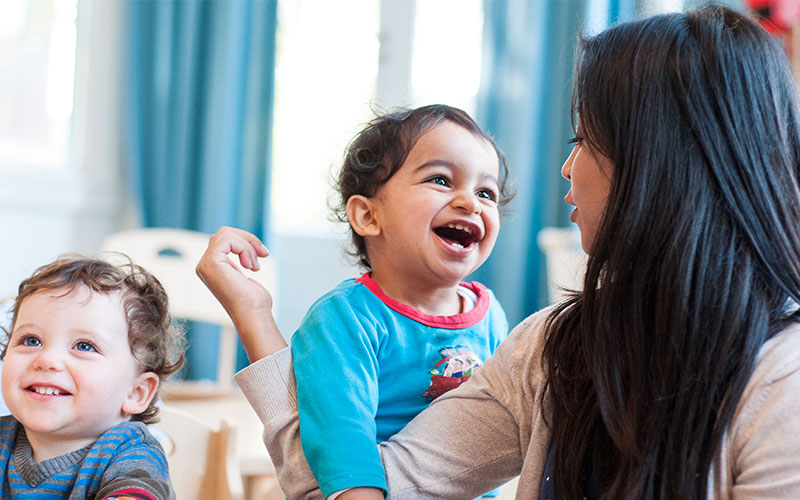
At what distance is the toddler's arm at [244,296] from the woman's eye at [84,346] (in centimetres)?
17

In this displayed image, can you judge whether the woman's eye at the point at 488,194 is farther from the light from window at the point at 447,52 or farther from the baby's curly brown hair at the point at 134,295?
the light from window at the point at 447,52

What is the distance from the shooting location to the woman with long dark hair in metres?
0.70

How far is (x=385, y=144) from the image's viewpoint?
108 centimetres

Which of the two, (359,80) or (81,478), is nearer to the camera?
(81,478)

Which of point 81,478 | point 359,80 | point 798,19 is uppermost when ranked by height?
point 798,19

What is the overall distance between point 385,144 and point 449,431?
1.33 ft

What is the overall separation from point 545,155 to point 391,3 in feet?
2.97

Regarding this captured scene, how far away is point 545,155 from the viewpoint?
2.62 meters

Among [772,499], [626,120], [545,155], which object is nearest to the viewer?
[772,499]

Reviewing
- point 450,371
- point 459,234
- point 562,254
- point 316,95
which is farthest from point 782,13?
point 450,371

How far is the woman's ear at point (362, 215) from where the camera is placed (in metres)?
1.07

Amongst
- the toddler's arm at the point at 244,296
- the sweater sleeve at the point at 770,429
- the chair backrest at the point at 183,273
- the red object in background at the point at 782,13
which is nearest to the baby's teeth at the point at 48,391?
the toddler's arm at the point at 244,296

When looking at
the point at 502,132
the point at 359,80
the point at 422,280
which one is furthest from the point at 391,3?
the point at 422,280

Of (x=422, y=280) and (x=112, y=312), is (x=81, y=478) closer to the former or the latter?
(x=112, y=312)
